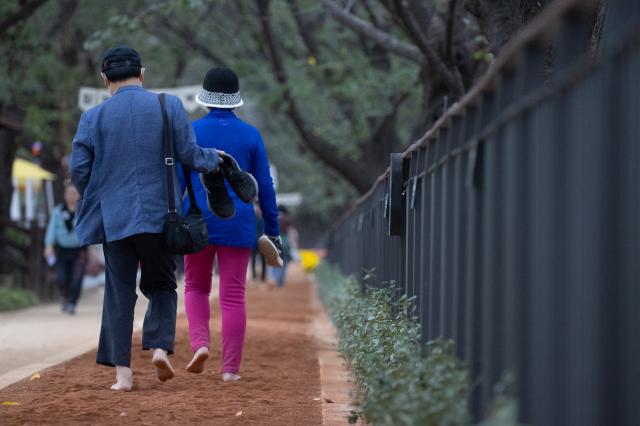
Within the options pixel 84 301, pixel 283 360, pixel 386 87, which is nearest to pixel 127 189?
pixel 283 360

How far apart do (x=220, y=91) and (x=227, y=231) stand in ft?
2.87

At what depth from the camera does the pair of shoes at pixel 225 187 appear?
6.89 meters

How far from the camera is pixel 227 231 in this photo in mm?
7047

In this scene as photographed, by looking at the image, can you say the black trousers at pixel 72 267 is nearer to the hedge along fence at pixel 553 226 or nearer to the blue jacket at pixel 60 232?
the blue jacket at pixel 60 232

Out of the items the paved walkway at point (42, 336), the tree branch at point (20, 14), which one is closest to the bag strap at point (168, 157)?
the paved walkway at point (42, 336)

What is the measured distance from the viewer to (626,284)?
2775 millimetres

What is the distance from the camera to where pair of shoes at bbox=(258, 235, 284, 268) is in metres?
7.35

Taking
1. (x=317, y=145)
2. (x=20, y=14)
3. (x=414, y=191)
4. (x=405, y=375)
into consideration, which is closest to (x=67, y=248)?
(x=20, y=14)

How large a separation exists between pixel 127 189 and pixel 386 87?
15097 mm

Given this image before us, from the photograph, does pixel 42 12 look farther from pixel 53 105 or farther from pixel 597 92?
pixel 597 92

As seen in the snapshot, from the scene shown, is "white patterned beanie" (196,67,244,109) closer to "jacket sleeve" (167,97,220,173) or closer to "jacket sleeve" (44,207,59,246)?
"jacket sleeve" (167,97,220,173)

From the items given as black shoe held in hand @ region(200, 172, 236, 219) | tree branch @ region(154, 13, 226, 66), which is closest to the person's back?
black shoe held in hand @ region(200, 172, 236, 219)

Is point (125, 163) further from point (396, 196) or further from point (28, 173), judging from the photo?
point (28, 173)

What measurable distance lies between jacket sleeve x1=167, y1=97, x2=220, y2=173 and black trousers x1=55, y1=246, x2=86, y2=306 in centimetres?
909
